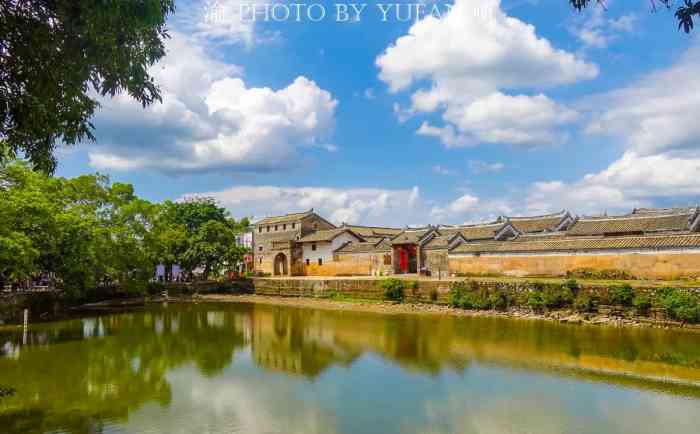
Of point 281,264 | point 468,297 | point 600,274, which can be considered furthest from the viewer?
point 281,264

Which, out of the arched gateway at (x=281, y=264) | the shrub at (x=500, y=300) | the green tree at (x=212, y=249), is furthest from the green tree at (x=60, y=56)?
the arched gateway at (x=281, y=264)

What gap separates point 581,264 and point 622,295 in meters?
3.77

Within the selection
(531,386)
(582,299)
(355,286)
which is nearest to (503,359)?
(531,386)

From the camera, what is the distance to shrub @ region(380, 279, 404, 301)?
27.3 m

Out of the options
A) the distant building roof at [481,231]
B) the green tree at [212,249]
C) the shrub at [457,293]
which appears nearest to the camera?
the shrub at [457,293]

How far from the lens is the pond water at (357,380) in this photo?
361 inches

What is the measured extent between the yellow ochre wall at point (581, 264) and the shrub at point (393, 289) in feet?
10.5

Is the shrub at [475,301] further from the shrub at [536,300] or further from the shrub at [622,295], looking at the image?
the shrub at [622,295]

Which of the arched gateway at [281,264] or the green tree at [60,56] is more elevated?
the green tree at [60,56]

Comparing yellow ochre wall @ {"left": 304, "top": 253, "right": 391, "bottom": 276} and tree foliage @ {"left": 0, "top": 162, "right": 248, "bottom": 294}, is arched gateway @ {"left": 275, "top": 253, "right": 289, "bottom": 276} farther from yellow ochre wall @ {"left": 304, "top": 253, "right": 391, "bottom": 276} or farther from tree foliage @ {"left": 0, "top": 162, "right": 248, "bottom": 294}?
tree foliage @ {"left": 0, "top": 162, "right": 248, "bottom": 294}

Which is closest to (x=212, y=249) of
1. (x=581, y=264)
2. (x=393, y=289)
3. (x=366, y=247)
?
(x=366, y=247)

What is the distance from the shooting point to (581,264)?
906 inches

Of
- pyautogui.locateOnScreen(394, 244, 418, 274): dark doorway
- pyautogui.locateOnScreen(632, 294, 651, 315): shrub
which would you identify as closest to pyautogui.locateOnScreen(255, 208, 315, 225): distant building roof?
pyautogui.locateOnScreen(394, 244, 418, 274): dark doorway

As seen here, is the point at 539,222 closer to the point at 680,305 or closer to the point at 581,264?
the point at 581,264
